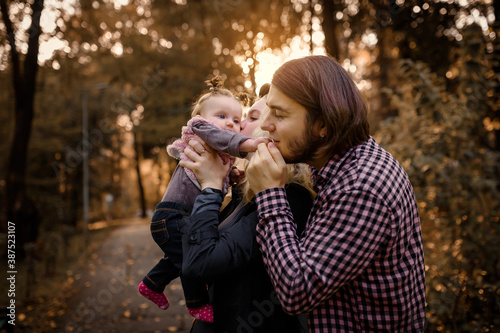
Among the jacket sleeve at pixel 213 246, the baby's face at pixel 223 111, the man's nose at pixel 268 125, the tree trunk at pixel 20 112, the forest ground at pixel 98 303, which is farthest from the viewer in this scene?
the tree trunk at pixel 20 112

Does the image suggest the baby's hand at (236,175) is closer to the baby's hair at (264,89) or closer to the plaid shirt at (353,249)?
the baby's hair at (264,89)

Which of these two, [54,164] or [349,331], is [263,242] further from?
[54,164]

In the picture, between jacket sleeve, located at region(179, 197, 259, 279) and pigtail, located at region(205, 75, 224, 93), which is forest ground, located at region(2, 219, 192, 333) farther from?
jacket sleeve, located at region(179, 197, 259, 279)

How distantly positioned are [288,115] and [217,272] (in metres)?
0.65

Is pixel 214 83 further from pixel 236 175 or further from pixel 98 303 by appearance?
pixel 98 303

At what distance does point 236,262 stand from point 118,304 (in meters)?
6.72

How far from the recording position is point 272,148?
156 centimetres

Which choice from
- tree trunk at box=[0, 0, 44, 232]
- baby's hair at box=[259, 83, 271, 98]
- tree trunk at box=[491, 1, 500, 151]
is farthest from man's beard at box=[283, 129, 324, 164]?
tree trunk at box=[0, 0, 44, 232]

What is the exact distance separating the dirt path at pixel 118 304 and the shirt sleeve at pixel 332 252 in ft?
17.4

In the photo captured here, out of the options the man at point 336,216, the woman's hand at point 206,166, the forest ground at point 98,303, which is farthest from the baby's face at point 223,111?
the forest ground at point 98,303

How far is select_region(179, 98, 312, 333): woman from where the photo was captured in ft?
4.77

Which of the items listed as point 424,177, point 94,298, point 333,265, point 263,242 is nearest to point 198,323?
point 263,242

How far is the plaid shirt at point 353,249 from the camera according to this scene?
1.29m

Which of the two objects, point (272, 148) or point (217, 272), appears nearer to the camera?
point (217, 272)
